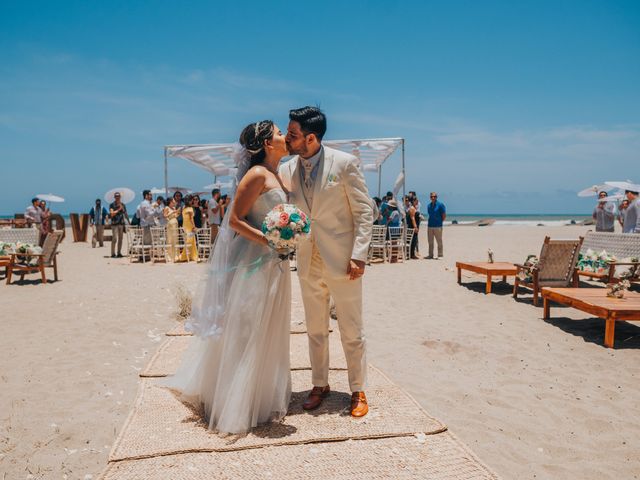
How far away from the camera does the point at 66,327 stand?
6387mm

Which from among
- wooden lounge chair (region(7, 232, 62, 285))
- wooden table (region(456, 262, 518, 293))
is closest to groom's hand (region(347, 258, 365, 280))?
wooden table (region(456, 262, 518, 293))

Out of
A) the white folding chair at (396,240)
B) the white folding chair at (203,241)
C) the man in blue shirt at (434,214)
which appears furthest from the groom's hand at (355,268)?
the man in blue shirt at (434,214)

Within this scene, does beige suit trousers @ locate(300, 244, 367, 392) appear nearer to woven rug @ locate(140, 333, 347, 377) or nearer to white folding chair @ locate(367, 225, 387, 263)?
woven rug @ locate(140, 333, 347, 377)

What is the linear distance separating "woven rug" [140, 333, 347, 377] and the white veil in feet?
4.38

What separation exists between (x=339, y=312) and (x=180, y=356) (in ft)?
7.50

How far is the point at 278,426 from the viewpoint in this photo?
323cm

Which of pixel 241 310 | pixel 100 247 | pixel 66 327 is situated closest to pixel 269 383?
pixel 241 310

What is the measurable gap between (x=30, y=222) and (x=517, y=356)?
15044 mm

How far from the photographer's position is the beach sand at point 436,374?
3.11m

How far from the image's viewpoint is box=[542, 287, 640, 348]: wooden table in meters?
5.34

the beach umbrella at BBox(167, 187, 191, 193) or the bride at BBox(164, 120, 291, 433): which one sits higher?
the beach umbrella at BBox(167, 187, 191, 193)

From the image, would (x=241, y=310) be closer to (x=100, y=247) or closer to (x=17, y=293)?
(x=17, y=293)

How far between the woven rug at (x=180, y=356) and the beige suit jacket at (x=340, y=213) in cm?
165

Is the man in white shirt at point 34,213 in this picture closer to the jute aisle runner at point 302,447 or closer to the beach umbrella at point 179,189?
the beach umbrella at point 179,189
